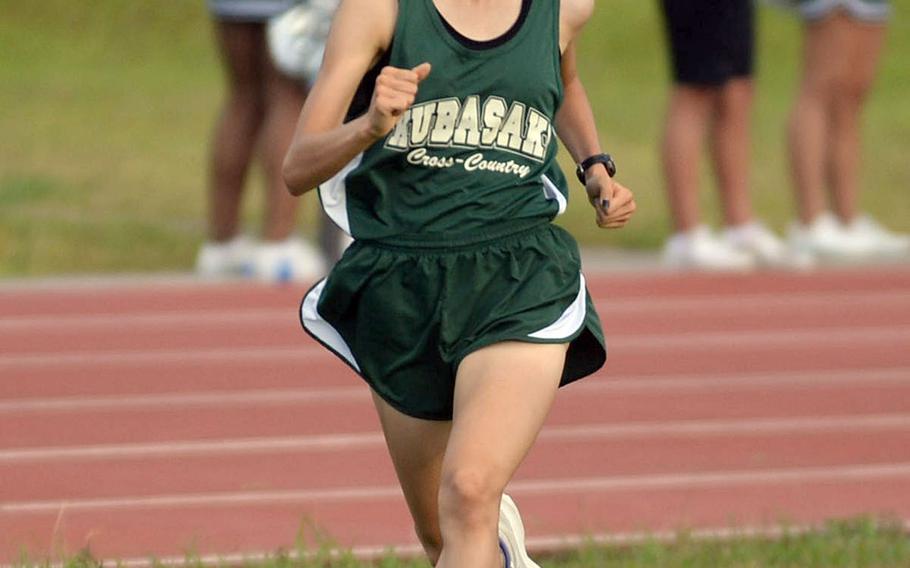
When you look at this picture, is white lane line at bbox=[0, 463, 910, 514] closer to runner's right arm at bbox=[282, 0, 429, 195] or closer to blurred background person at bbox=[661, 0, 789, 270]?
runner's right arm at bbox=[282, 0, 429, 195]

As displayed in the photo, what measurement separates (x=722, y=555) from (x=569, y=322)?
996 mm

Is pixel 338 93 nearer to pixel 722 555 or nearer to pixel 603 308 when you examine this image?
pixel 722 555

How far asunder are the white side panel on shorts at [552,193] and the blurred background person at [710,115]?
193 inches

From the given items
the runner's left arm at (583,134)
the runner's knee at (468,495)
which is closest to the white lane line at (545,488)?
the runner's left arm at (583,134)

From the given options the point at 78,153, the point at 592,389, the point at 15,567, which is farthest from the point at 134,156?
the point at 15,567

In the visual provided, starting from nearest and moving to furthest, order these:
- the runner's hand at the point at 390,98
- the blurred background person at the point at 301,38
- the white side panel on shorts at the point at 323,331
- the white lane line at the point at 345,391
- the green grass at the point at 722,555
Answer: the runner's hand at the point at 390,98 < the white side panel on shorts at the point at 323,331 < the green grass at the point at 722,555 < the white lane line at the point at 345,391 < the blurred background person at the point at 301,38

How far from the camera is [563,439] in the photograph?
600 cm

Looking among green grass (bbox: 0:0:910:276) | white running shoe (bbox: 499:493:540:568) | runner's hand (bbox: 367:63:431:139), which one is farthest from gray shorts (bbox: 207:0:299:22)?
runner's hand (bbox: 367:63:431:139)

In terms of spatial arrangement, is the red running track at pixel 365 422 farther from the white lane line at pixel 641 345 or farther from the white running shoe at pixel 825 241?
the white running shoe at pixel 825 241

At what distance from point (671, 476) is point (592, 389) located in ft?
4.50

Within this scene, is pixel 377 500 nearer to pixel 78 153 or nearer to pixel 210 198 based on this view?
pixel 210 198

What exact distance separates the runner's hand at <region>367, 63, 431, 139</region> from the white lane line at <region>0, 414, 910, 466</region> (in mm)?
2681

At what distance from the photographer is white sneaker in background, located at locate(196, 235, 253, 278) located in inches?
359

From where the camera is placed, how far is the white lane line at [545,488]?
5.15m
